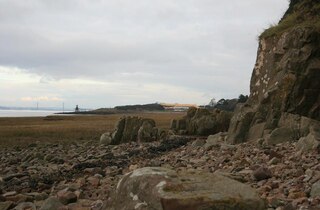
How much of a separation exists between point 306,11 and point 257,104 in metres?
4.89

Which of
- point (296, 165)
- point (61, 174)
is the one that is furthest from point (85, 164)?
point (296, 165)

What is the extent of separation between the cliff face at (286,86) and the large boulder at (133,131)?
1268 cm

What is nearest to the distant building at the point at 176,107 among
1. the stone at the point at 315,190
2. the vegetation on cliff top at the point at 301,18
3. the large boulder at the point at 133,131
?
A: the large boulder at the point at 133,131

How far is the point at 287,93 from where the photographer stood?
1719cm

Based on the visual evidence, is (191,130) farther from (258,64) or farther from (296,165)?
(296,165)

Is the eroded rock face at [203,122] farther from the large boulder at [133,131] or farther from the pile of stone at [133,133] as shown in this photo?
the large boulder at [133,131]

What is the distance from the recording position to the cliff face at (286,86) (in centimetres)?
1677

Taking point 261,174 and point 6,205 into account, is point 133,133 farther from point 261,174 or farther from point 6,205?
point 261,174

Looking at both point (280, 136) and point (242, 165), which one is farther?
point (280, 136)

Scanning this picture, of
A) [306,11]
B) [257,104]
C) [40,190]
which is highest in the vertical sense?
[306,11]

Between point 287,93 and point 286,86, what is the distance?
32 centimetres

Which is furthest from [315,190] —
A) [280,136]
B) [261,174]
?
[280,136]

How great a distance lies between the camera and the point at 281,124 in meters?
17.2

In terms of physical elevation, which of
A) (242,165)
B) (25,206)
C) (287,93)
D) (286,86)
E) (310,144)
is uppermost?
(286,86)
